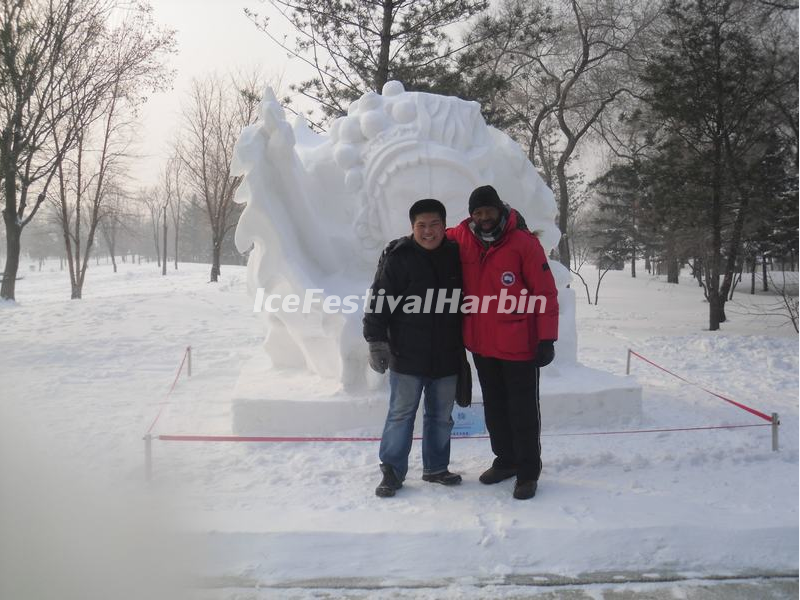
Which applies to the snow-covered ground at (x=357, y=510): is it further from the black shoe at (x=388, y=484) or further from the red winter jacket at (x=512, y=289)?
the red winter jacket at (x=512, y=289)

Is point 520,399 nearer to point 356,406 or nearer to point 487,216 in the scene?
point 487,216

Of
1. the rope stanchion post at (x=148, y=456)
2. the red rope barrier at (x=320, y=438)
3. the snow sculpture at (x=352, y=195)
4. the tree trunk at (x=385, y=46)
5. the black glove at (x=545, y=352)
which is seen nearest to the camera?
the black glove at (x=545, y=352)

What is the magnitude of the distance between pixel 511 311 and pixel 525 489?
35.1 inches

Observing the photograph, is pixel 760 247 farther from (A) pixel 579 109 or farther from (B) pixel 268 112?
(B) pixel 268 112

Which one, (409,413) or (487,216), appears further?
(409,413)

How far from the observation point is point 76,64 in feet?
42.5

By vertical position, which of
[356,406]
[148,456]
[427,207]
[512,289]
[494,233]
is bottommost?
[148,456]

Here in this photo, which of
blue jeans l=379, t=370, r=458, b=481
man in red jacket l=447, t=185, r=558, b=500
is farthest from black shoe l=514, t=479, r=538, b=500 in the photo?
blue jeans l=379, t=370, r=458, b=481

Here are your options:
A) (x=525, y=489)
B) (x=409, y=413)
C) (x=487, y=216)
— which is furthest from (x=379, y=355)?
(x=525, y=489)

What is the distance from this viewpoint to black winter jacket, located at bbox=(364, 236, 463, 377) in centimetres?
297

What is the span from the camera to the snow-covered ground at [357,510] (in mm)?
2385

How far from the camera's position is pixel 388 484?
3.02m

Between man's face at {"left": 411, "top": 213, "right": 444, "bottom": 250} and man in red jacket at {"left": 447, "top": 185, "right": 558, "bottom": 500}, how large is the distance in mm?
157

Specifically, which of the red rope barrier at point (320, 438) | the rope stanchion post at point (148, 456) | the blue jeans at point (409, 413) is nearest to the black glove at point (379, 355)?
the blue jeans at point (409, 413)
